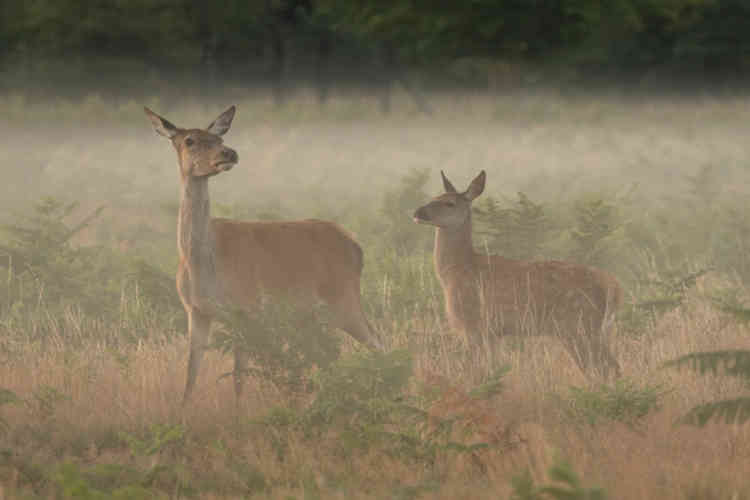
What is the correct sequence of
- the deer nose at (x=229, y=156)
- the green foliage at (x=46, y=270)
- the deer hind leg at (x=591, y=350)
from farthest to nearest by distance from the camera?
the green foliage at (x=46, y=270) → the deer hind leg at (x=591, y=350) → the deer nose at (x=229, y=156)

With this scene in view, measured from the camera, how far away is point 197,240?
27.7 ft

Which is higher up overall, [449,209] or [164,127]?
[164,127]

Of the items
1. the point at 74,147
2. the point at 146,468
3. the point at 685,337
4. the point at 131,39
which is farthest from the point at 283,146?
the point at 146,468

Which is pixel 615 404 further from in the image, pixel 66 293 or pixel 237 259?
pixel 66 293

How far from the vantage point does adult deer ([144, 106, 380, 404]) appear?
8367 mm

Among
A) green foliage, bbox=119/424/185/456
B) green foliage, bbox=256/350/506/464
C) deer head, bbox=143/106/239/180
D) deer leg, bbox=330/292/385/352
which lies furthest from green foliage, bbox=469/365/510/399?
deer head, bbox=143/106/239/180

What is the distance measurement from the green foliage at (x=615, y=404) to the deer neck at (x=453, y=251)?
84.1 inches

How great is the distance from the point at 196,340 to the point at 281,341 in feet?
2.69

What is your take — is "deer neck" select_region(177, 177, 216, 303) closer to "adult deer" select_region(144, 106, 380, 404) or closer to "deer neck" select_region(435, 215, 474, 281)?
"adult deer" select_region(144, 106, 380, 404)

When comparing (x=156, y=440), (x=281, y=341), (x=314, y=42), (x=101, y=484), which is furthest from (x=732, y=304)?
(x=314, y=42)

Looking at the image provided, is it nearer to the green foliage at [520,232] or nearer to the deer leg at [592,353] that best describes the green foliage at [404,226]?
the green foliage at [520,232]

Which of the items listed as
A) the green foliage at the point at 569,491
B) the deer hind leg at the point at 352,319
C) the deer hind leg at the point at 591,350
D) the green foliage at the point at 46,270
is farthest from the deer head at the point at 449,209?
the green foliage at the point at 569,491

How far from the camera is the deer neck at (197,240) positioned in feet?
27.5

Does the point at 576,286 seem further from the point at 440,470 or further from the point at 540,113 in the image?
the point at 540,113
